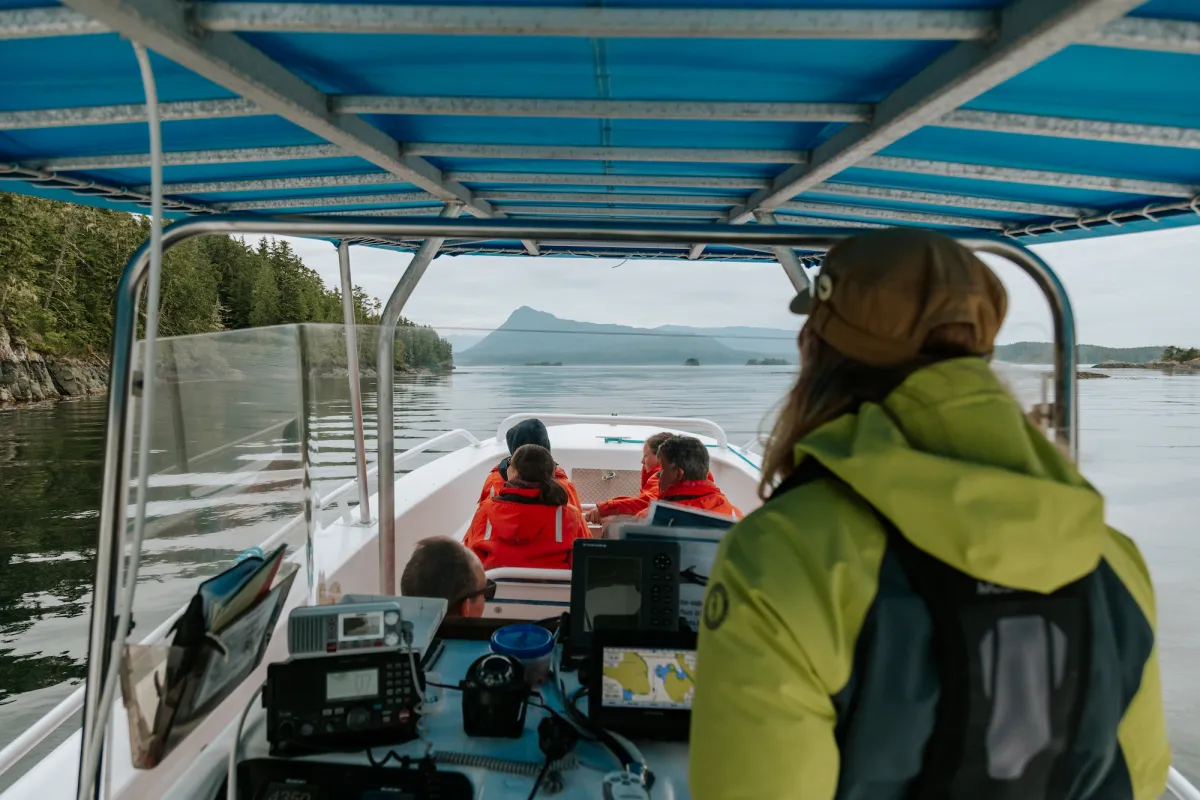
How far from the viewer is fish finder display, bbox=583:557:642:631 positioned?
1.49 meters

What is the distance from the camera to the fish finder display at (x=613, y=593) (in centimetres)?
149

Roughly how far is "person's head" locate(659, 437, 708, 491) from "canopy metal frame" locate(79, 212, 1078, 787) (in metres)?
1.55

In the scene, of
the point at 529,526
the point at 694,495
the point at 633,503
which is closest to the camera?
the point at 529,526

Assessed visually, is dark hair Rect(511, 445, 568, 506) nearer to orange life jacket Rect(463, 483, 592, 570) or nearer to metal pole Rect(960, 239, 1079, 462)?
orange life jacket Rect(463, 483, 592, 570)

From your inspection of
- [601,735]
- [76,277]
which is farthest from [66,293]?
[601,735]

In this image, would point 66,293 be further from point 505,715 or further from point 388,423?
point 505,715

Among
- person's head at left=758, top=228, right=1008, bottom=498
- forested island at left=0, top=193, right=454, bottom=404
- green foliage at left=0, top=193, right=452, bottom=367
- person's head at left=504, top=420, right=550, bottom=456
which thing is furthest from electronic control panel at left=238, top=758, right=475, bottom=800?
forested island at left=0, top=193, right=454, bottom=404

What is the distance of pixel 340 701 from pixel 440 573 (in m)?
0.65

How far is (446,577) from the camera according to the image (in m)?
1.91

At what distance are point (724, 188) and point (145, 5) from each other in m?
1.72

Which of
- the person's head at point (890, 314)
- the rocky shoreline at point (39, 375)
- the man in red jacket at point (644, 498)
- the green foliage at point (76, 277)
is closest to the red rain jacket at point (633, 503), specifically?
the man in red jacket at point (644, 498)

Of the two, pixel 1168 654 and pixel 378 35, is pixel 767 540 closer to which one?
pixel 378 35

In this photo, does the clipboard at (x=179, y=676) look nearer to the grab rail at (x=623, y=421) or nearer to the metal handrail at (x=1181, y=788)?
the metal handrail at (x=1181, y=788)

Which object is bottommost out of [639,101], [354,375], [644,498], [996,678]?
[644,498]
